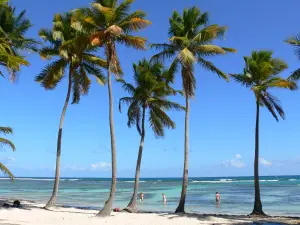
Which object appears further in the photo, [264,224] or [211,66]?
A: [211,66]

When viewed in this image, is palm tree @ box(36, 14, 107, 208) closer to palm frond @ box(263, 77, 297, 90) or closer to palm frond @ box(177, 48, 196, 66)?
palm frond @ box(177, 48, 196, 66)

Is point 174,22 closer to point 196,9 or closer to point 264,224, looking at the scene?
point 196,9

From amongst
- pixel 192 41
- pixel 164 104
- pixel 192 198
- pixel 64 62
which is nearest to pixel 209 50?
pixel 192 41

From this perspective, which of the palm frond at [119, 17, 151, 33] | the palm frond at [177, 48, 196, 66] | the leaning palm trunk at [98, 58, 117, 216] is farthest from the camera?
the palm frond at [177, 48, 196, 66]

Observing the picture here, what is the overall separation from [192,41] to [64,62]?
741 cm

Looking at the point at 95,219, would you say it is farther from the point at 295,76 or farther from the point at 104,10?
the point at 295,76

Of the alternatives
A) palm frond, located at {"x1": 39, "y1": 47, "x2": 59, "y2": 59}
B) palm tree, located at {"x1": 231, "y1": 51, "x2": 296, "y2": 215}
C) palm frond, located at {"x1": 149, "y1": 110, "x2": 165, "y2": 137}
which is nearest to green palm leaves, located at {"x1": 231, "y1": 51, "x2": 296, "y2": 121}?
palm tree, located at {"x1": 231, "y1": 51, "x2": 296, "y2": 215}

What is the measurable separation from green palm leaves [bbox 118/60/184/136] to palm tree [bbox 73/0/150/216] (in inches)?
154

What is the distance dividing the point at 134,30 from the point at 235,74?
6.72 metres

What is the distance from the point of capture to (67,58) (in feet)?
64.7

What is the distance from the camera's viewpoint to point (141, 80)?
852 inches

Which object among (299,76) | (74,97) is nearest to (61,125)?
(74,97)

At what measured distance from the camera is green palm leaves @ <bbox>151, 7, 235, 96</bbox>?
19.1 meters

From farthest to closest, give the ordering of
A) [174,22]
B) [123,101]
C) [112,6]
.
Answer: [123,101], [174,22], [112,6]
